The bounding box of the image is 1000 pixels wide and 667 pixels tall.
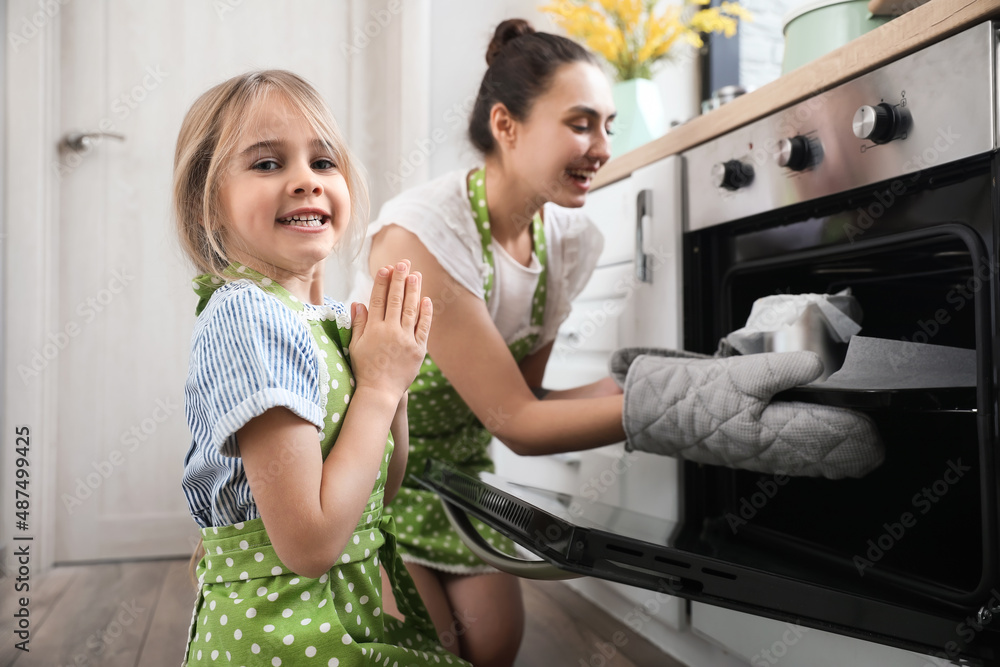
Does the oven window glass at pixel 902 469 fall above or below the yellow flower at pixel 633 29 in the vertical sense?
below

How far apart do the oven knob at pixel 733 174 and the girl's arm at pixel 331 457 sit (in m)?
0.55

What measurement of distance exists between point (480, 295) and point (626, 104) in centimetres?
90

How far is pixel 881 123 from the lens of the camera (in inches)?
29.7

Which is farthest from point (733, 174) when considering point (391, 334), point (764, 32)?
point (764, 32)

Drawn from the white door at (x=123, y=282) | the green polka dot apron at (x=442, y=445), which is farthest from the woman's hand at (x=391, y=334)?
the white door at (x=123, y=282)

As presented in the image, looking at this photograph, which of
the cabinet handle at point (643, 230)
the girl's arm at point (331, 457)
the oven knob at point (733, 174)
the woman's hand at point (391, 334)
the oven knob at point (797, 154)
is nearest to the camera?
the girl's arm at point (331, 457)

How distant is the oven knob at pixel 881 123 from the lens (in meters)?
0.75

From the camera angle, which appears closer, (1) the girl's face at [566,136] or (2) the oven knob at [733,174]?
(2) the oven knob at [733,174]

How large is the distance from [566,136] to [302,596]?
75 cm

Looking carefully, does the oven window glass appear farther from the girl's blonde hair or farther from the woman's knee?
the girl's blonde hair

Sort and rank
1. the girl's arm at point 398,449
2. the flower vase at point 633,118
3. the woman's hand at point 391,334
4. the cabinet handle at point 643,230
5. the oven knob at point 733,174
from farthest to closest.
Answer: the flower vase at point 633,118, the cabinet handle at point 643,230, the oven knob at point 733,174, the girl's arm at point 398,449, the woman's hand at point 391,334

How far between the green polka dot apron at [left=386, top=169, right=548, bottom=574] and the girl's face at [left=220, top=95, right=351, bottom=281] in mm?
479

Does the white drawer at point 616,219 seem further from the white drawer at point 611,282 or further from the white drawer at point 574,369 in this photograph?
the white drawer at point 574,369

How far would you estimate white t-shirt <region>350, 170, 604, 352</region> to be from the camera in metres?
1.09
